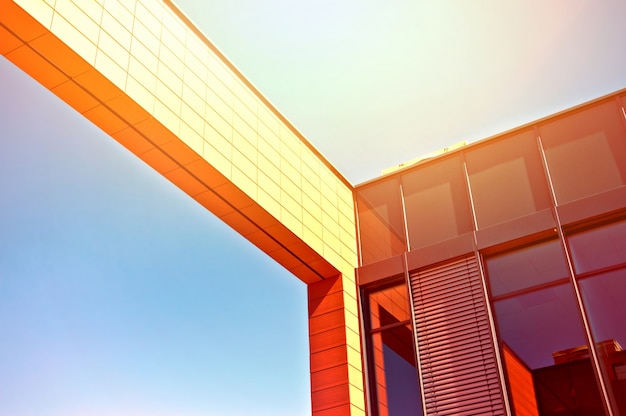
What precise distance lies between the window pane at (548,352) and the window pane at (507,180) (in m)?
1.33

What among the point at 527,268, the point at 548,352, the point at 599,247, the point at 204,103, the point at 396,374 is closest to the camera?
the point at 204,103

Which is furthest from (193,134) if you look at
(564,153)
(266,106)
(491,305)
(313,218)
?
(564,153)

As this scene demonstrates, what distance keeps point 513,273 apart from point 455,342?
4.15 ft

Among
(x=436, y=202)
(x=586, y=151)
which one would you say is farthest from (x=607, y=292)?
(x=436, y=202)

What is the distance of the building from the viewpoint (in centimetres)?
764

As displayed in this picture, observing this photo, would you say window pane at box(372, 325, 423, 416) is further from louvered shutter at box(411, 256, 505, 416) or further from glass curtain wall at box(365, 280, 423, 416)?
louvered shutter at box(411, 256, 505, 416)

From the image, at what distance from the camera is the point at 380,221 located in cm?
1128

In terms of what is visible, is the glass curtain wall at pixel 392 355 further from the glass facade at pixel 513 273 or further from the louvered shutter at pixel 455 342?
the louvered shutter at pixel 455 342

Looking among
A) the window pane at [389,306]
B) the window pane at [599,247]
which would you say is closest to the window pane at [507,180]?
the window pane at [599,247]

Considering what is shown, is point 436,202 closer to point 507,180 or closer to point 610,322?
point 507,180

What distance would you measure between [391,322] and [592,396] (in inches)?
118

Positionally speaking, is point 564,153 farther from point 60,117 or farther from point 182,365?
point 182,365

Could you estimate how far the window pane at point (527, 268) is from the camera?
923cm

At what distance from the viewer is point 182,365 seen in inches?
653
